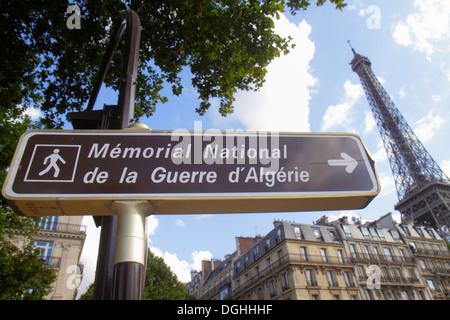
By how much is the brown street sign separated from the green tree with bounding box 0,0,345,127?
5298 mm

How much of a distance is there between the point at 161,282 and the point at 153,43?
29.8 metres

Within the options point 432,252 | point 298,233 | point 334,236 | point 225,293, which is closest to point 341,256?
point 334,236

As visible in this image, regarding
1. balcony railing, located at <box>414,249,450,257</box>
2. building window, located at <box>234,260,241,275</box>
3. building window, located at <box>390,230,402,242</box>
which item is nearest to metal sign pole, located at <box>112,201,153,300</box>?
building window, located at <box>234,260,241,275</box>

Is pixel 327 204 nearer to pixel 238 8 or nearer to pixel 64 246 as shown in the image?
pixel 238 8

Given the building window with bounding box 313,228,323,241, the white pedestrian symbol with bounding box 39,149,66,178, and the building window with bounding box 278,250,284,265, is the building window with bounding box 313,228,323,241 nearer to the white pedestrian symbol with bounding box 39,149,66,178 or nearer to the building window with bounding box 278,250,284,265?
the building window with bounding box 278,250,284,265

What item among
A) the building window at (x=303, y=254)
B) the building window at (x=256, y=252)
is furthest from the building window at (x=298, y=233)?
the building window at (x=256, y=252)

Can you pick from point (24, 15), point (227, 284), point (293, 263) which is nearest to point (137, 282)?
point (24, 15)

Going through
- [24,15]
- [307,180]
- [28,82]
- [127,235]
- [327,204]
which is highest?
[28,82]

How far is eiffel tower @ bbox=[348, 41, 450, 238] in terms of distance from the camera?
192 ft

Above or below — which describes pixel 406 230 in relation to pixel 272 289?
above

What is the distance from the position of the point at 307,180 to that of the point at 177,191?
62 centimetres

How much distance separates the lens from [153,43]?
6918mm

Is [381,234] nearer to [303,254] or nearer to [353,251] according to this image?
[353,251]

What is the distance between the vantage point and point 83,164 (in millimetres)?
1384
